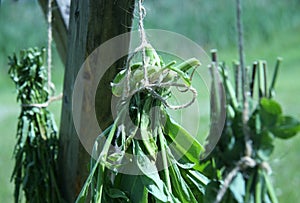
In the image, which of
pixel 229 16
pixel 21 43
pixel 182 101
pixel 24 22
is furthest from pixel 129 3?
pixel 24 22

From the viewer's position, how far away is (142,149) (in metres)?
0.77

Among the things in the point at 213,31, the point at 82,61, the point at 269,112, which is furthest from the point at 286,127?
the point at 213,31

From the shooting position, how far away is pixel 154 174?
76 cm

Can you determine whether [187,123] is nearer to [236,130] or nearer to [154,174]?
[154,174]

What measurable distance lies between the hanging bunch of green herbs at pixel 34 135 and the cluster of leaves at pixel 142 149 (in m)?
0.32

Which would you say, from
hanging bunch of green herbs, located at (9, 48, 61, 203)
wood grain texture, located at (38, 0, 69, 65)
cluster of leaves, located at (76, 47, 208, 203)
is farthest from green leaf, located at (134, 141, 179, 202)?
wood grain texture, located at (38, 0, 69, 65)

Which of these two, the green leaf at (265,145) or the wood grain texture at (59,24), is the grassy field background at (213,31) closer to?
the wood grain texture at (59,24)

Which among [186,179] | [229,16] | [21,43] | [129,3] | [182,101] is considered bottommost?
[186,179]

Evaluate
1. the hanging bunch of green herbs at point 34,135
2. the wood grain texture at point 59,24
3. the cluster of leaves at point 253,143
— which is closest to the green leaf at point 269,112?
the cluster of leaves at point 253,143

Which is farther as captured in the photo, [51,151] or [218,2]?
[218,2]

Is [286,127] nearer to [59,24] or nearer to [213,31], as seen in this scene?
[59,24]

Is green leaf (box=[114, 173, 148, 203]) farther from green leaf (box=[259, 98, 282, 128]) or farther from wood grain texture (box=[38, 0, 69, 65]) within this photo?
Answer: wood grain texture (box=[38, 0, 69, 65])

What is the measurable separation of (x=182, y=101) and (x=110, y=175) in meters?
0.20

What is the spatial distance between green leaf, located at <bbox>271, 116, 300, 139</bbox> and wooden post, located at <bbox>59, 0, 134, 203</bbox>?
1.26 ft
